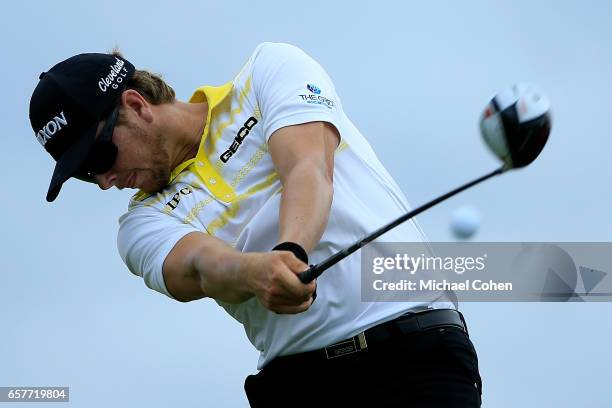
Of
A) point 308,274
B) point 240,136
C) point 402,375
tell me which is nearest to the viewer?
point 308,274

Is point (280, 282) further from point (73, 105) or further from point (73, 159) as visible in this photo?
point (73, 105)

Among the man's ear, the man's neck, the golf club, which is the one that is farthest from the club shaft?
the man's ear

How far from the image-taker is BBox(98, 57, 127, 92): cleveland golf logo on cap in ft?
25.8

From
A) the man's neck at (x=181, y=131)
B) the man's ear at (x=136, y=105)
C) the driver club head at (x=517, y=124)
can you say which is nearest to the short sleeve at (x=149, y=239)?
the man's neck at (x=181, y=131)

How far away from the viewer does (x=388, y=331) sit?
7.15 m

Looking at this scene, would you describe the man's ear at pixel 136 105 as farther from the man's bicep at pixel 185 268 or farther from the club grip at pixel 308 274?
Result: the club grip at pixel 308 274

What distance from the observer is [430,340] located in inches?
281

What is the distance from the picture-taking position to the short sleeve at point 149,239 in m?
7.57

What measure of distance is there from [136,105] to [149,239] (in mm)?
733

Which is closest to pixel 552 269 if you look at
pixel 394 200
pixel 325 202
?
pixel 394 200

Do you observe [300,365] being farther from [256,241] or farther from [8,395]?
[8,395]

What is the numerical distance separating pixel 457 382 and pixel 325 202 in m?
1.12

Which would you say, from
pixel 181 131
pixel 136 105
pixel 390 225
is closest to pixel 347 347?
pixel 390 225

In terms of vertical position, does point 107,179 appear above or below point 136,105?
below
